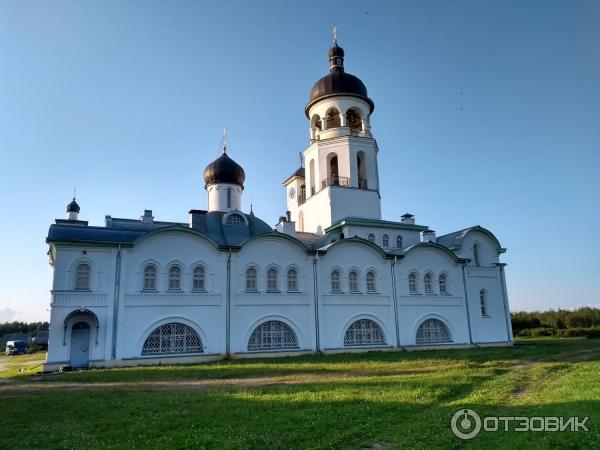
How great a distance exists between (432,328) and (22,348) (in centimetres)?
3529

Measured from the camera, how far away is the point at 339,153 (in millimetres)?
26531

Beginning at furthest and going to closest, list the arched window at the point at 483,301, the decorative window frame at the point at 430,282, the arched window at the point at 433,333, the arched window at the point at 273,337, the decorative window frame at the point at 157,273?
the arched window at the point at 483,301
the decorative window frame at the point at 430,282
the arched window at the point at 433,333
the arched window at the point at 273,337
the decorative window frame at the point at 157,273

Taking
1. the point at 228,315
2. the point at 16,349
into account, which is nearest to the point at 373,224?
the point at 228,315

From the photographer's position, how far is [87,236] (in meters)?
18.5

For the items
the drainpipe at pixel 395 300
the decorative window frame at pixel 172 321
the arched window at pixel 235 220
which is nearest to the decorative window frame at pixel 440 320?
the drainpipe at pixel 395 300

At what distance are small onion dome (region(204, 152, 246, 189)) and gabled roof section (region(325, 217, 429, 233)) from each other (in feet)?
18.1

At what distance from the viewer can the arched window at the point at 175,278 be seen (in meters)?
19.3

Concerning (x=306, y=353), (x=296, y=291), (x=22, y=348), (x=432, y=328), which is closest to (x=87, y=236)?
(x=296, y=291)

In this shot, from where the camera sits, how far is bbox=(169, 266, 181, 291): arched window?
1929 cm

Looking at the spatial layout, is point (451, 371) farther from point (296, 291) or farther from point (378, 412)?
point (296, 291)

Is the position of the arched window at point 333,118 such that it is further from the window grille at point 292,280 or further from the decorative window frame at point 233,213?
the window grille at point 292,280

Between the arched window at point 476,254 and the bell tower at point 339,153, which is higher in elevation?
the bell tower at point 339,153

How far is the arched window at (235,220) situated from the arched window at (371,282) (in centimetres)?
665

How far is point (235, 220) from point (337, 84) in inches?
412
